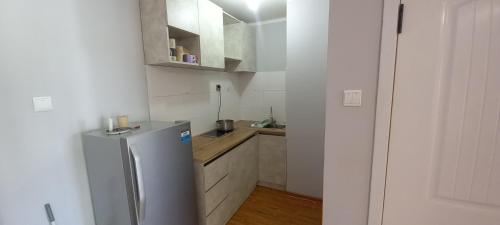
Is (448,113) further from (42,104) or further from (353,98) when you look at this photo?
(42,104)

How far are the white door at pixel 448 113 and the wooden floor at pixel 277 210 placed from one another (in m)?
1.23

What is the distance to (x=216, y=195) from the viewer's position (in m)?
1.81

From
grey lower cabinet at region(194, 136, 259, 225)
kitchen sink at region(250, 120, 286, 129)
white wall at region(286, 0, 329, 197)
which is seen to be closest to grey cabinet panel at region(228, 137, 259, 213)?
grey lower cabinet at region(194, 136, 259, 225)

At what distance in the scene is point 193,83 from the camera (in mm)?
2324

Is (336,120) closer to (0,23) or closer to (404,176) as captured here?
(404,176)

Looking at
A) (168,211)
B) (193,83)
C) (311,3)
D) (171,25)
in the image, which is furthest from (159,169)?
(311,3)

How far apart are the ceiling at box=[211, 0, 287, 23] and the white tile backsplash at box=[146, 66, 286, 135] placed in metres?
0.75

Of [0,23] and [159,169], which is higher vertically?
[0,23]

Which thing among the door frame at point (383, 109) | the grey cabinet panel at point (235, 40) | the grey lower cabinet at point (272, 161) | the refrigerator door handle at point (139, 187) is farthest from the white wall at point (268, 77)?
the refrigerator door handle at point (139, 187)

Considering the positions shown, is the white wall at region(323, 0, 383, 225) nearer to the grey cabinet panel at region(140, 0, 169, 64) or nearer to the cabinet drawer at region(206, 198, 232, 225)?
the cabinet drawer at region(206, 198, 232, 225)

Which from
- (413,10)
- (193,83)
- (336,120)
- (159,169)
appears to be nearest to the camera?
(413,10)

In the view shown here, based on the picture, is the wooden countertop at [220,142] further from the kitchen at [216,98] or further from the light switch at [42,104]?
the light switch at [42,104]

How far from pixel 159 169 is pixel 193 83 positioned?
1244 mm

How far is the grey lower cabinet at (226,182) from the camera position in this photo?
1.68 meters
